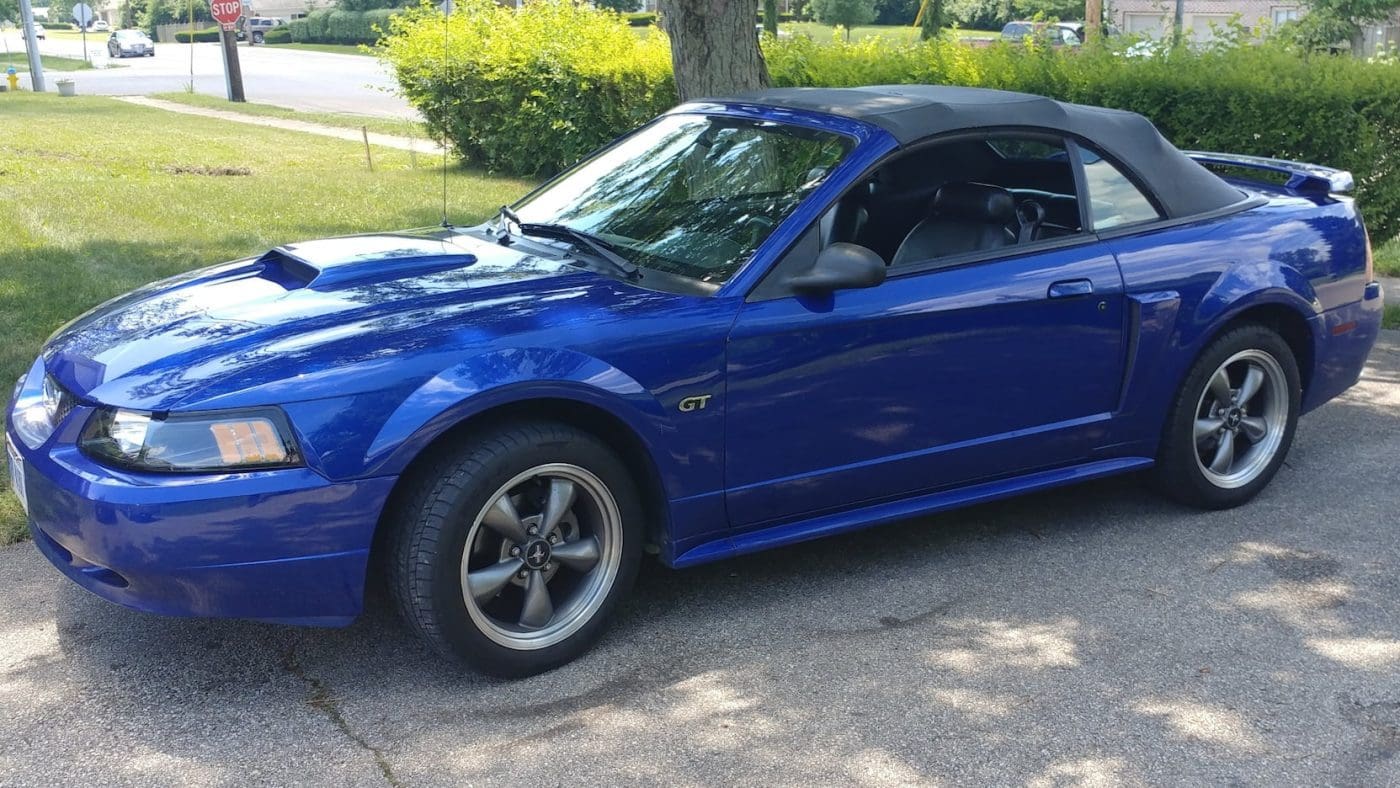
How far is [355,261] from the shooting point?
4.34 m

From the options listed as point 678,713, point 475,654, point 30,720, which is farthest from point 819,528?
point 30,720

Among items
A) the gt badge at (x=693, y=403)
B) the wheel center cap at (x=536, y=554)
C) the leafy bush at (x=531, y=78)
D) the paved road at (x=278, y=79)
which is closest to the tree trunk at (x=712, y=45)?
the gt badge at (x=693, y=403)

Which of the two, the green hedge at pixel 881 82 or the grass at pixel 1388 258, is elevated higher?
the green hedge at pixel 881 82

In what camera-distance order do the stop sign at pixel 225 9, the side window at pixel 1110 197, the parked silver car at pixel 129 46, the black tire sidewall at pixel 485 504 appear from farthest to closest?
the parked silver car at pixel 129 46 < the stop sign at pixel 225 9 < the side window at pixel 1110 197 < the black tire sidewall at pixel 485 504

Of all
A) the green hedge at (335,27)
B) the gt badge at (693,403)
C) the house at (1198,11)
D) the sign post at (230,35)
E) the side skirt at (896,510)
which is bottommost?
the side skirt at (896,510)

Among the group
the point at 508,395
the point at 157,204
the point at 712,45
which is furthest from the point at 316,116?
the point at 508,395

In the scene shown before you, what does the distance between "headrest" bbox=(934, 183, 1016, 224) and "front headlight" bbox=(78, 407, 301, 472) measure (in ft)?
8.08

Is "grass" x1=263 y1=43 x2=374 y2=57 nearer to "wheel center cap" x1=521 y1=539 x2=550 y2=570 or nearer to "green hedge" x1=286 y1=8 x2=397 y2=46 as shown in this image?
"green hedge" x1=286 y1=8 x2=397 y2=46

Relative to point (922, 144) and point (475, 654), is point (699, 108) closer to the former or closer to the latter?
point (922, 144)

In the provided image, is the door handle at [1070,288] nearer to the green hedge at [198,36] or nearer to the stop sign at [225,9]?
the stop sign at [225,9]

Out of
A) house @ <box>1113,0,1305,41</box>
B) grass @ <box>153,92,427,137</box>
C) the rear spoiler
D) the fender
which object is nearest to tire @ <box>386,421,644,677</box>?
the fender

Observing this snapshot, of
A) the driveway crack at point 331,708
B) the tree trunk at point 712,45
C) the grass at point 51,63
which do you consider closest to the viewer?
the driveway crack at point 331,708

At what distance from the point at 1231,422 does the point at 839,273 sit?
2.03m

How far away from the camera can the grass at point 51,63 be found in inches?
1839
